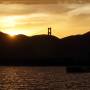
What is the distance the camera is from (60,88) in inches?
5723

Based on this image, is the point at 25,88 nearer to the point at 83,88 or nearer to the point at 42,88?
the point at 42,88

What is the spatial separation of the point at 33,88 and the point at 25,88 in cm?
232

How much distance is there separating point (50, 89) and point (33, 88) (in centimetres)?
596

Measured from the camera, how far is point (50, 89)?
142 meters

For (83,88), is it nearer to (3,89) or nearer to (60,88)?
(60,88)

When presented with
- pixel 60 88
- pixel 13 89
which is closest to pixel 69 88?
pixel 60 88

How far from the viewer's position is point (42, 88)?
481 ft

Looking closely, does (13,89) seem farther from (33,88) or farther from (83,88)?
(83,88)

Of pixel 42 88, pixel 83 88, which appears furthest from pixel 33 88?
pixel 83 88

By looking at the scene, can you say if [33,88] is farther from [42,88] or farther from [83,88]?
[83,88]

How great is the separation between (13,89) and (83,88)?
17092mm

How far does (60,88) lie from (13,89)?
38.1ft

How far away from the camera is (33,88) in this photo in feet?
481

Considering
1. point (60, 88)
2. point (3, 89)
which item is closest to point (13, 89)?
point (3, 89)
